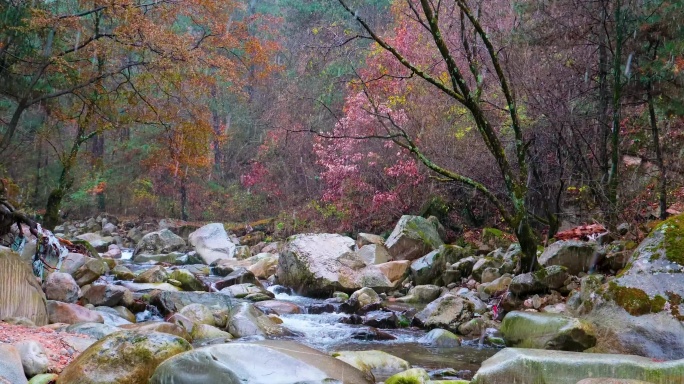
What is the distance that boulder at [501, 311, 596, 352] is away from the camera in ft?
19.8

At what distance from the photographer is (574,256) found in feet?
29.7

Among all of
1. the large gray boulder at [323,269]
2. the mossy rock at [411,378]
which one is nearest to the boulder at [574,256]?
the large gray boulder at [323,269]

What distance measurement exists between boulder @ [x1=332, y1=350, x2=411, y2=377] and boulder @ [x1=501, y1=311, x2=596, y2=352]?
4.94 feet

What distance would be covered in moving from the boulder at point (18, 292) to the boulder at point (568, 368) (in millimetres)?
4762

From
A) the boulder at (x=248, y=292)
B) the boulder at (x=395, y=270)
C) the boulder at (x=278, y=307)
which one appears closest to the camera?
the boulder at (x=278, y=307)

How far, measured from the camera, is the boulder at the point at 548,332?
238 inches

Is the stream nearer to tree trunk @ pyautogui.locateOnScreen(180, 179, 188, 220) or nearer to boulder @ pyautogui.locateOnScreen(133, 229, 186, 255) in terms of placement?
boulder @ pyautogui.locateOnScreen(133, 229, 186, 255)

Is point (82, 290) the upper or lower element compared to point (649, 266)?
lower

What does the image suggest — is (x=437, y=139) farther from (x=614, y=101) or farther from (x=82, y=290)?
(x=82, y=290)

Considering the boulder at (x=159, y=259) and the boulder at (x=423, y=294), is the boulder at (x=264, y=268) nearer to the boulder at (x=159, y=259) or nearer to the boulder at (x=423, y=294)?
the boulder at (x=159, y=259)

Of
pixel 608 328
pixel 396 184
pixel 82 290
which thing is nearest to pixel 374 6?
pixel 396 184

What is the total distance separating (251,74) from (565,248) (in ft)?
Result: 68.0

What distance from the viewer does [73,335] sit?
224 inches

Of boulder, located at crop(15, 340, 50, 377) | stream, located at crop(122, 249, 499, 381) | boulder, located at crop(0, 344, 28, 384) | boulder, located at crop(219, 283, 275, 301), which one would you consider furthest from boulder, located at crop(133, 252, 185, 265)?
boulder, located at crop(0, 344, 28, 384)
